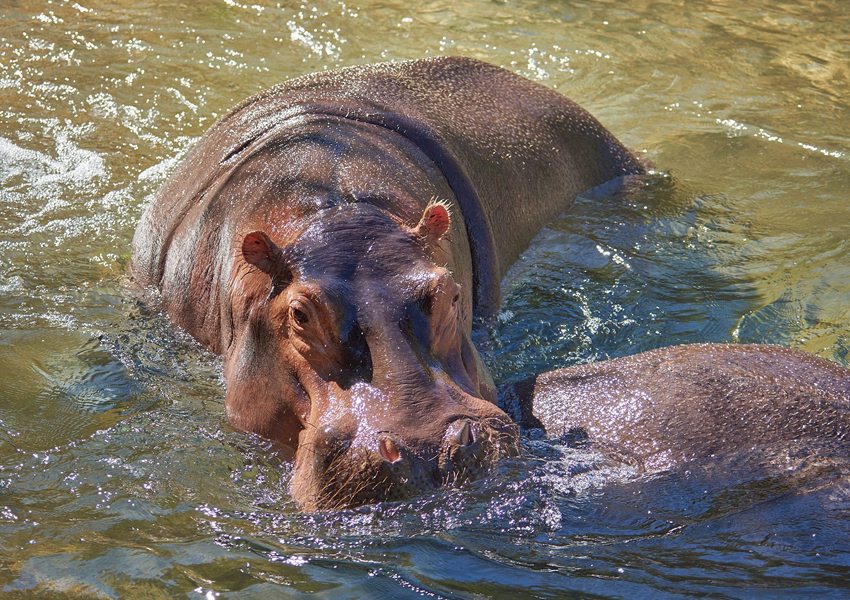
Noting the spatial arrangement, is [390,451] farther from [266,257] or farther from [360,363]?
[266,257]

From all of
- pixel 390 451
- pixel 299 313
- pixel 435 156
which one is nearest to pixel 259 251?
pixel 299 313

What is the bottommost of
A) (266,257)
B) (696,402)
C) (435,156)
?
(696,402)

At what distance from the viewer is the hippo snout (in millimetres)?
3033

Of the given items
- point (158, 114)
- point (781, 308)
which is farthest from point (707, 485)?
point (158, 114)

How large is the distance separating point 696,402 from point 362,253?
1320 millimetres

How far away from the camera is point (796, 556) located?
3070 millimetres

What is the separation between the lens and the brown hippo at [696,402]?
11.1ft

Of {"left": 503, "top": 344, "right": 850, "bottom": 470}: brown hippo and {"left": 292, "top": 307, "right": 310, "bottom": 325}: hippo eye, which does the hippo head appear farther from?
{"left": 503, "top": 344, "right": 850, "bottom": 470}: brown hippo

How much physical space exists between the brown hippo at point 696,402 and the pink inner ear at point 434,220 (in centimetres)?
76

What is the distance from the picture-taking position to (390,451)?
10.00ft

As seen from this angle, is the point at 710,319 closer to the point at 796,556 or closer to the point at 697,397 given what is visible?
the point at 697,397

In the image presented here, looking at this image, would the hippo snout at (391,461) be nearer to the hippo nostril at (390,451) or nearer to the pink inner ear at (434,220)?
the hippo nostril at (390,451)

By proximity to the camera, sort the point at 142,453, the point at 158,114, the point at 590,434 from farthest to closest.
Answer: the point at 158,114
the point at 142,453
the point at 590,434

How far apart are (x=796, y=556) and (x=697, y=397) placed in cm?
66
